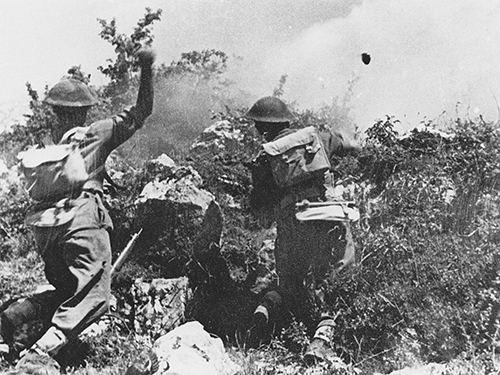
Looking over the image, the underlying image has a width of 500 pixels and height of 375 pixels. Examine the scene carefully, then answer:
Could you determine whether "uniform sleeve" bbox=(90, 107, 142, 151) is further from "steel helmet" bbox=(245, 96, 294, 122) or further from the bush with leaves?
the bush with leaves

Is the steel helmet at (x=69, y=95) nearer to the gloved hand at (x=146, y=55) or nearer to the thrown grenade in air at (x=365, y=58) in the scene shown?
the gloved hand at (x=146, y=55)

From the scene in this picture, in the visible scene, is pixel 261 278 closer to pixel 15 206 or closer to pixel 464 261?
pixel 464 261

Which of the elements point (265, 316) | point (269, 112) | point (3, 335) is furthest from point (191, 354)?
point (269, 112)

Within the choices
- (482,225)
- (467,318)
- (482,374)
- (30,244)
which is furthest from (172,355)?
(30,244)

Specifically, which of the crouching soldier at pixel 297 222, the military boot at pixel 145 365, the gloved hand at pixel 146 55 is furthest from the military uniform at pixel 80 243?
the crouching soldier at pixel 297 222

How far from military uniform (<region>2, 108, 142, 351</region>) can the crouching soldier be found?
129 centimetres

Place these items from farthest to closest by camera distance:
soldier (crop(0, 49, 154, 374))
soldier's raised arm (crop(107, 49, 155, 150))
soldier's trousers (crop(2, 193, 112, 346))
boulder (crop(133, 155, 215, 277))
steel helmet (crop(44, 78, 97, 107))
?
1. boulder (crop(133, 155, 215, 277))
2. steel helmet (crop(44, 78, 97, 107))
3. soldier's raised arm (crop(107, 49, 155, 150))
4. soldier (crop(0, 49, 154, 374))
5. soldier's trousers (crop(2, 193, 112, 346))

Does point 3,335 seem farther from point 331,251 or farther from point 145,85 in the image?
point 331,251

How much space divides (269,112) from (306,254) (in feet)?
4.59

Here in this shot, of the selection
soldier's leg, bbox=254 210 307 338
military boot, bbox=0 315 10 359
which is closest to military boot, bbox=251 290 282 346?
soldier's leg, bbox=254 210 307 338

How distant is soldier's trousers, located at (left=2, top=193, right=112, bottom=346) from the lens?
169 inches

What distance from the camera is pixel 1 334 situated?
4.70m

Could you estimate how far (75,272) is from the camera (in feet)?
14.5

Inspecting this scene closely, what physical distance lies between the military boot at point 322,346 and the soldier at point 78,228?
5.55 feet
